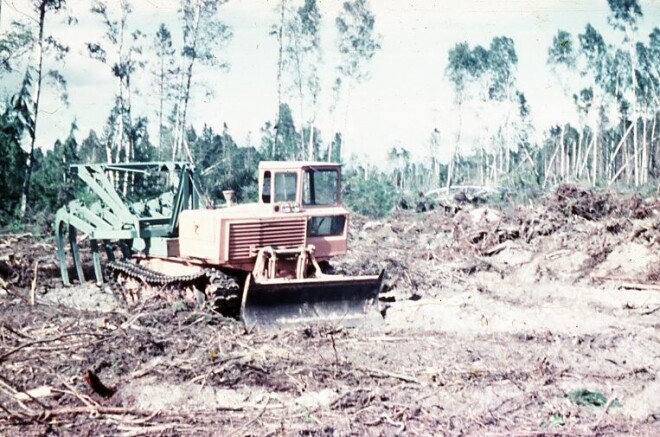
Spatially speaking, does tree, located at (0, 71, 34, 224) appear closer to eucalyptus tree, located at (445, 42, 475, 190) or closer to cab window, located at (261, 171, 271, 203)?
cab window, located at (261, 171, 271, 203)

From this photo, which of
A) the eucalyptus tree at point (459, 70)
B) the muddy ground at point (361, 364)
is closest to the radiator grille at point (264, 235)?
the muddy ground at point (361, 364)

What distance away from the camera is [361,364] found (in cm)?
775

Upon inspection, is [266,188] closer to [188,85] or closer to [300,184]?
[300,184]

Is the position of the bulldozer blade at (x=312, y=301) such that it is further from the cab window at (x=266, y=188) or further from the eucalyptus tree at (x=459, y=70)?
the eucalyptus tree at (x=459, y=70)

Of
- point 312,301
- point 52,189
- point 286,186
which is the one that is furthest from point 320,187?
point 52,189

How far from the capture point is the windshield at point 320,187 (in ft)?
33.9

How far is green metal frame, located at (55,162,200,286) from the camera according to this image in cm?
1164

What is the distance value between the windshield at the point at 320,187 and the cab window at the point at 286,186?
19 centimetres

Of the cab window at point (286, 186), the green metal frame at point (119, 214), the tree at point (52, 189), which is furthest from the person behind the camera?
the tree at point (52, 189)

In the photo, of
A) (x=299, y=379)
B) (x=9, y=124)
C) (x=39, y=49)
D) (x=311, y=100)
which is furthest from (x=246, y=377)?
(x=311, y=100)

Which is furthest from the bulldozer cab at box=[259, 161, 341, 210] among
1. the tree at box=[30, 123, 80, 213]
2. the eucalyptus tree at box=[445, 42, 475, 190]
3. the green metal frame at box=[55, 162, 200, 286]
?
the eucalyptus tree at box=[445, 42, 475, 190]

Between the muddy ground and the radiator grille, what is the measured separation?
0.98 meters

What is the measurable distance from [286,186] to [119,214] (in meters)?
3.51

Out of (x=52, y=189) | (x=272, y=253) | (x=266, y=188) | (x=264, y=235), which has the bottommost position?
(x=272, y=253)
